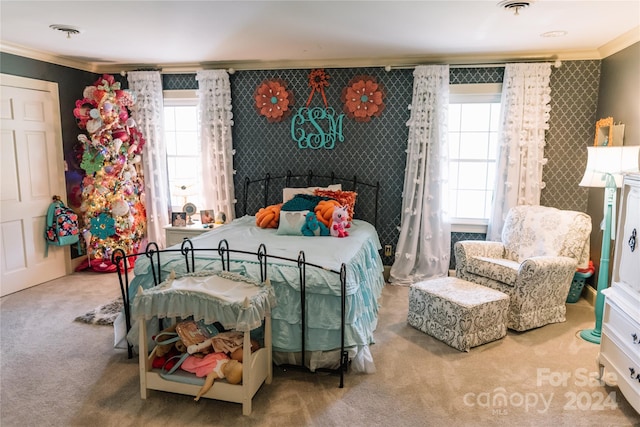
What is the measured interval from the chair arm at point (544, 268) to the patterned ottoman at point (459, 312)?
0.26 meters

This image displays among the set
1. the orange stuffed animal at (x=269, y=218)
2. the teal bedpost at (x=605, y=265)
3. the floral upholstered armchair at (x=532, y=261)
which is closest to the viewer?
the teal bedpost at (x=605, y=265)

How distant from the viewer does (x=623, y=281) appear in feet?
8.43

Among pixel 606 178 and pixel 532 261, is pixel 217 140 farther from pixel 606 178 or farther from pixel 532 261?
pixel 606 178

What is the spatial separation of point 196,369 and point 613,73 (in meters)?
4.27

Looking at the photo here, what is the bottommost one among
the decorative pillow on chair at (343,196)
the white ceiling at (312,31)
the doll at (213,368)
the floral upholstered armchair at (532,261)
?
the doll at (213,368)

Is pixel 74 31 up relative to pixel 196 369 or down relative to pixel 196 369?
up

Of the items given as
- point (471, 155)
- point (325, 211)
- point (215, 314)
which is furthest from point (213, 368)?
point (471, 155)

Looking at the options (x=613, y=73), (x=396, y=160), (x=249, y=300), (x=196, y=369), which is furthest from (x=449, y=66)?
(x=196, y=369)

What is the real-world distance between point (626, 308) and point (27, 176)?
17.1 ft

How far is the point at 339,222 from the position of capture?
12.9ft

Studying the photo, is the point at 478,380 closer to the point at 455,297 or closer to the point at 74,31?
the point at 455,297

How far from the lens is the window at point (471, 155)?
15.1 feet

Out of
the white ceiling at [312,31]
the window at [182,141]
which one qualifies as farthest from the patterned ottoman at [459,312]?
the window at [182,141]

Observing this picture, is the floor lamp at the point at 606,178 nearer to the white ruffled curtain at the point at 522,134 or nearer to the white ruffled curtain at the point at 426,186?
the white ruffled curtain at the point at 522,134
